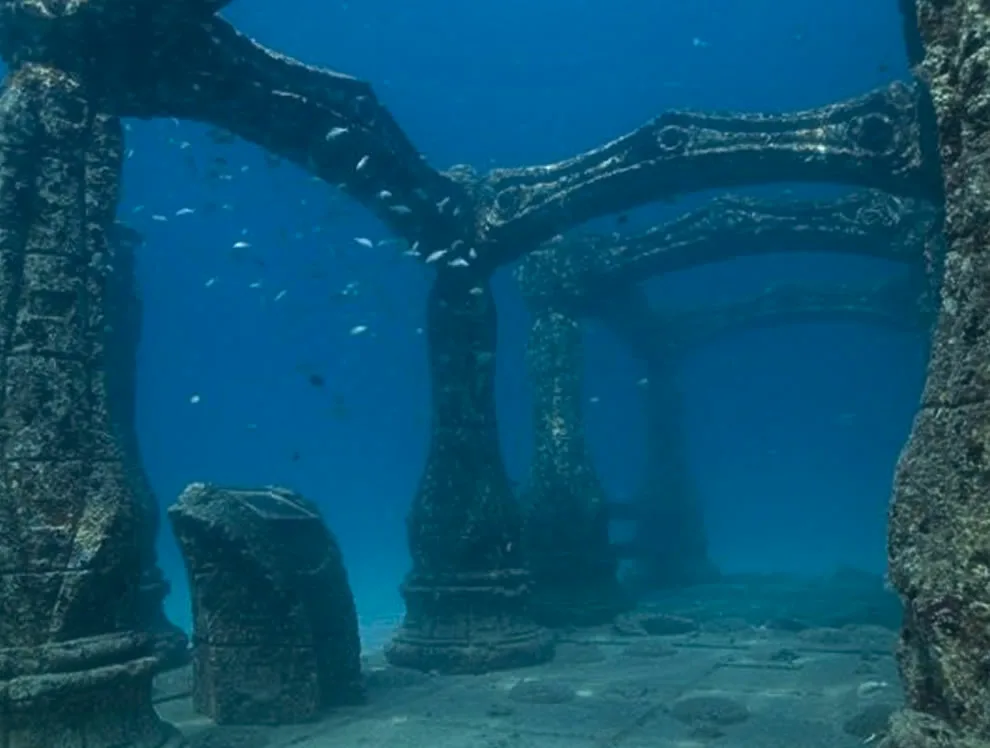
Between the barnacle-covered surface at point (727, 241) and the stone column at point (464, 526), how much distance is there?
3.81 m

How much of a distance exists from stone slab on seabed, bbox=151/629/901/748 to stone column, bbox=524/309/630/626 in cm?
197

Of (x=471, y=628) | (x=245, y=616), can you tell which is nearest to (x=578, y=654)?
(x=471, y=628)

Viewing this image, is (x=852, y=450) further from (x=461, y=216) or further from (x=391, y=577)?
(x=461, y=216)

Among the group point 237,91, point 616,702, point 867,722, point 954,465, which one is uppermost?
point 237,91

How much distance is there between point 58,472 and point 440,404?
6.07 m

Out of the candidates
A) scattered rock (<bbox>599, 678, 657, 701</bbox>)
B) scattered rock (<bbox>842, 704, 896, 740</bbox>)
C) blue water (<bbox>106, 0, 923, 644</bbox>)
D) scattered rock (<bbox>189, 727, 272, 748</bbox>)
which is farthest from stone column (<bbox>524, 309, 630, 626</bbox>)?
scattered rock (<bbox>842, 704, 896, 740</bbox>)

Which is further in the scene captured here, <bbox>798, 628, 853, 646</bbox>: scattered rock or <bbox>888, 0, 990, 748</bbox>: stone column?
<bbox>798, 628, 853, 646</bbox>: scattered rock

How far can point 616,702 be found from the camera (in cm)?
799

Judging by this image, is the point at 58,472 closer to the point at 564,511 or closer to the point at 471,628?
the point at 471,628

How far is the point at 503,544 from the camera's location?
1095 centimetres

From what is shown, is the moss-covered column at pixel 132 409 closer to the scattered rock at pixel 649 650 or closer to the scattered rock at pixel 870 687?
the scattered rock at pixel 649 650

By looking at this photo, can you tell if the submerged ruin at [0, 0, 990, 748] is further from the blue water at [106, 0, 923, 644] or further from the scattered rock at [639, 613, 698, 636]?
the blue water at [106, 0, 923, 644]

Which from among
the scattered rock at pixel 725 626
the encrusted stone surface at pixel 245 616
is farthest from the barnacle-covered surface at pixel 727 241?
the encrusted stone surface at pixel 245 616

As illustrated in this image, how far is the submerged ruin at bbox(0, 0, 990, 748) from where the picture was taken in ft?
8.98
